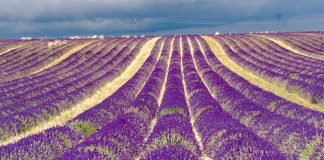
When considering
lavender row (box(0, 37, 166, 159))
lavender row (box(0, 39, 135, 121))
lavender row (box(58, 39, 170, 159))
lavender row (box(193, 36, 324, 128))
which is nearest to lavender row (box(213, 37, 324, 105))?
lavender row (box(193, 36, 324, 128))

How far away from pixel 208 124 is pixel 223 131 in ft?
5.30

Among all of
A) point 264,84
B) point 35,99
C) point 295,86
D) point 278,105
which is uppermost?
point 278,105

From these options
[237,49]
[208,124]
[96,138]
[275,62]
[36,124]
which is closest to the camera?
[96,138]

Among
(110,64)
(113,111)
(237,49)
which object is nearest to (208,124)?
(113,111)

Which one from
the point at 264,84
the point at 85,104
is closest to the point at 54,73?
the point at 85,104

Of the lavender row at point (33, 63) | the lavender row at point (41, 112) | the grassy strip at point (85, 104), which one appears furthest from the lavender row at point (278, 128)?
the lavender row at point (33, 63)

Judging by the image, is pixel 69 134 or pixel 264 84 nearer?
pixel 69 134

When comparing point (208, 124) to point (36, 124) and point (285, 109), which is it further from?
point (36, 124)

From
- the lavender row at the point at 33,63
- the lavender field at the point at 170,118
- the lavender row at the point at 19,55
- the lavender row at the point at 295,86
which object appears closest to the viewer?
the lavender field at the point at 170,118

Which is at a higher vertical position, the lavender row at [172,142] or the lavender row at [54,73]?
the lavender row at [172,142]

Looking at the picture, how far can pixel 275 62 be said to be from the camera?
31.6 meters

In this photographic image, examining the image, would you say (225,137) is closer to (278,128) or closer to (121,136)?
(278,128)

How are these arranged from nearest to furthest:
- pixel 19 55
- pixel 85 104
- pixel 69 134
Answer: pixel 69 134, pixel 85 104, pixel 19 55

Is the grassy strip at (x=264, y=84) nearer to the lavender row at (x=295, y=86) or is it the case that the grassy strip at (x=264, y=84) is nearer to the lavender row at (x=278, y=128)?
the lavender row at (x=295, y=86)
